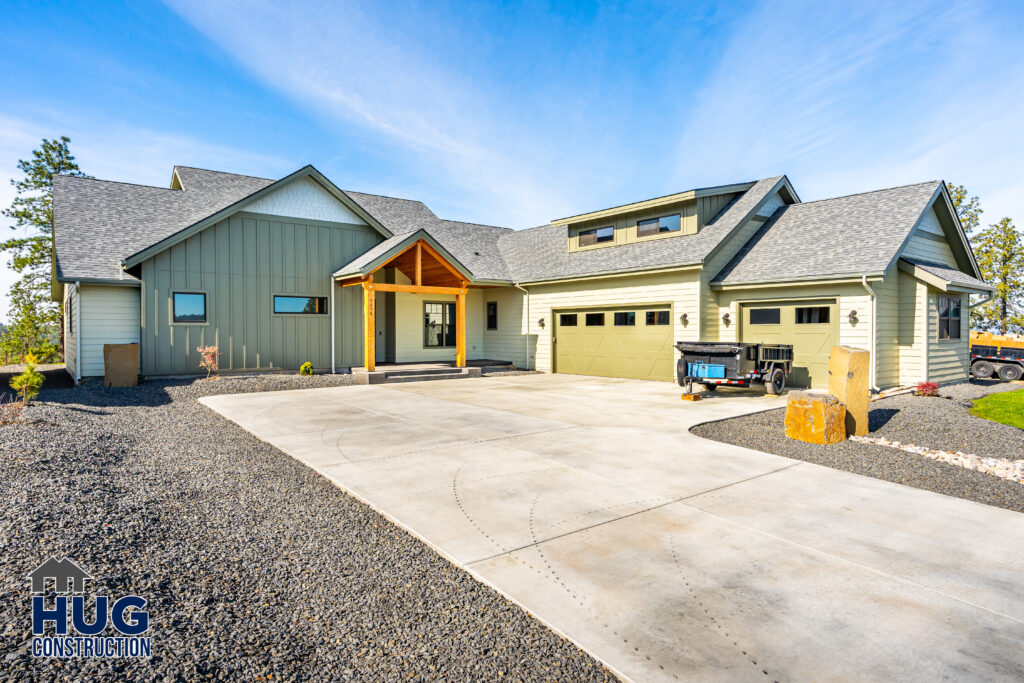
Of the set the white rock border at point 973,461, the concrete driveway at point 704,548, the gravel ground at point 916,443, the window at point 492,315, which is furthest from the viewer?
the window at point 492,315

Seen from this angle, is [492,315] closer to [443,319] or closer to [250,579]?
[443,319]

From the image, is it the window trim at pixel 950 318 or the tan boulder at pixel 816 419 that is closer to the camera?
the tan boulder at pixel 816 419

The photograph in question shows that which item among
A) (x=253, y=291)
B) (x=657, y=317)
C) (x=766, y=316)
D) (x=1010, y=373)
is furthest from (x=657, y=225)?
(x=253, y=291)

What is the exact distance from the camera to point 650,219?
17.0 meters

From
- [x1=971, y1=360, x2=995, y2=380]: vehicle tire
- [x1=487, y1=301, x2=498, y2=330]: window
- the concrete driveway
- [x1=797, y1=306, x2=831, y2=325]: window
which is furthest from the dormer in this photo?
Answer: the concrete driveway

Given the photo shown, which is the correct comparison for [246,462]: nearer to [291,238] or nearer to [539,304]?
[291,238]

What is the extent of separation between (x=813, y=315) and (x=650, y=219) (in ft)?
19.6

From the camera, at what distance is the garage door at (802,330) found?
42.2 feet

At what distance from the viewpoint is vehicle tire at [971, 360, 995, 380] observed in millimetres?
16031

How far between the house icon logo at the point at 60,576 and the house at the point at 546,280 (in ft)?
39.3

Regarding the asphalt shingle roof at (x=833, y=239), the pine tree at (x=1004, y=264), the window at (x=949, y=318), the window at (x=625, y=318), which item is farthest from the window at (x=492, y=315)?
the pine tree at (x=1004, y=264)

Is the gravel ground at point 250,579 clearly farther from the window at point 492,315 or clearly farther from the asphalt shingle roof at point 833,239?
the window at point 492,315

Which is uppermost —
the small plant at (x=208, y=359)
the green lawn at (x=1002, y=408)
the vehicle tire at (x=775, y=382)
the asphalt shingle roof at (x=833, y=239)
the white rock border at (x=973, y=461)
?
the asphalt shingle roof at (x=833, y=239)

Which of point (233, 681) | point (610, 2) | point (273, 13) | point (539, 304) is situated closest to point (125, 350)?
point (273, 13)
